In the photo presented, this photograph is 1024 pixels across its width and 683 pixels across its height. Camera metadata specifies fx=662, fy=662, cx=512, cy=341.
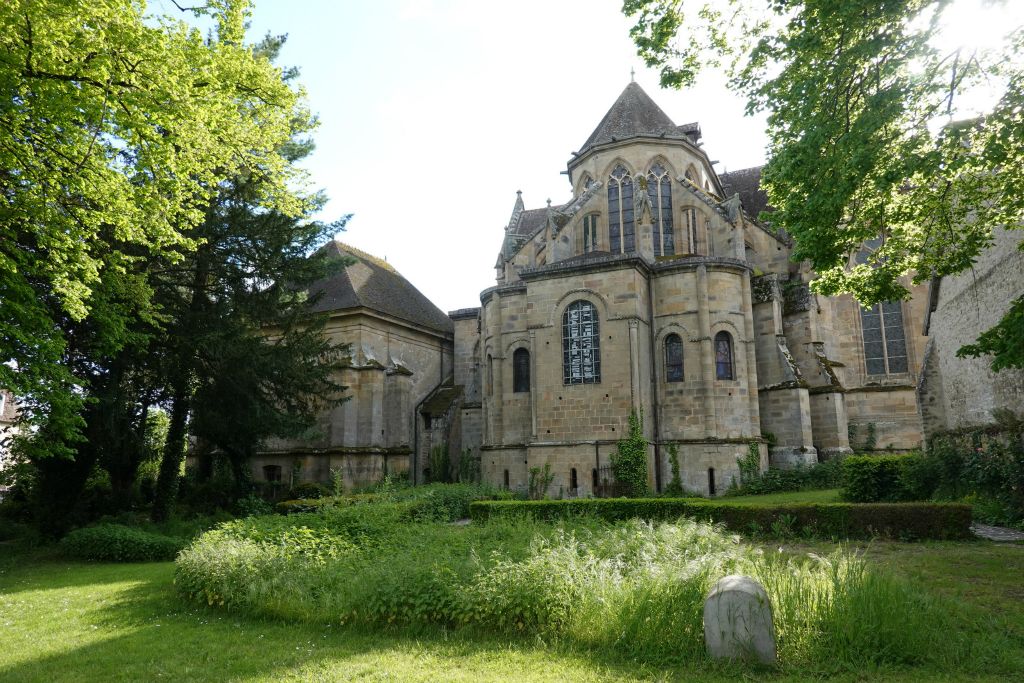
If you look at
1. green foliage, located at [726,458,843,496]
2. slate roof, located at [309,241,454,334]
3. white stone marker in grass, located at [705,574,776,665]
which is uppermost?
slate roof, located at [309,241,454,334]

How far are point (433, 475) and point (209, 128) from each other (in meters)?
20.0

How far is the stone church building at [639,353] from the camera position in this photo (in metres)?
21.9

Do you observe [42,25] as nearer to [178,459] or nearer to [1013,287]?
[178,459]

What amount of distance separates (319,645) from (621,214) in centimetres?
2248

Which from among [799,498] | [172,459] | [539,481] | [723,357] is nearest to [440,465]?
[539,481]

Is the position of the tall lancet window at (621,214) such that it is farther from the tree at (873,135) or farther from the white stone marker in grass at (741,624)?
the white stone marker in grass at (741,624)

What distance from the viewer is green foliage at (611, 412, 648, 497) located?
20.6 metres

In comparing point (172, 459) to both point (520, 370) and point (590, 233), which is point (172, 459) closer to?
point (520, 370)

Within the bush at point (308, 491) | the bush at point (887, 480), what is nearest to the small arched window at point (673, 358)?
the bush at point (887, 480)

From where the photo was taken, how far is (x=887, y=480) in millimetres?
16359

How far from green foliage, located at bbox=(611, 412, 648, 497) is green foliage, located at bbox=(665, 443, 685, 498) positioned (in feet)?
3.61

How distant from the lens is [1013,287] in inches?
621

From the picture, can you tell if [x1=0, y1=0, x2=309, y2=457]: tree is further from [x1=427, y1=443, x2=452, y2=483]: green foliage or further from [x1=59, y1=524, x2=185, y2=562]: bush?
[x1=427, y1=443, x2=452, y2=483]: green foliage

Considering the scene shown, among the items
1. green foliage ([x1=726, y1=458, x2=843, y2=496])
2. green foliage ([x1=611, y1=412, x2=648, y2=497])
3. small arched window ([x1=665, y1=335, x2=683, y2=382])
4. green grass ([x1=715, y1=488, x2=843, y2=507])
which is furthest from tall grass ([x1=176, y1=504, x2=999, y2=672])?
small arched window ([x1=665, y1=335, x2=683, y2=382])
